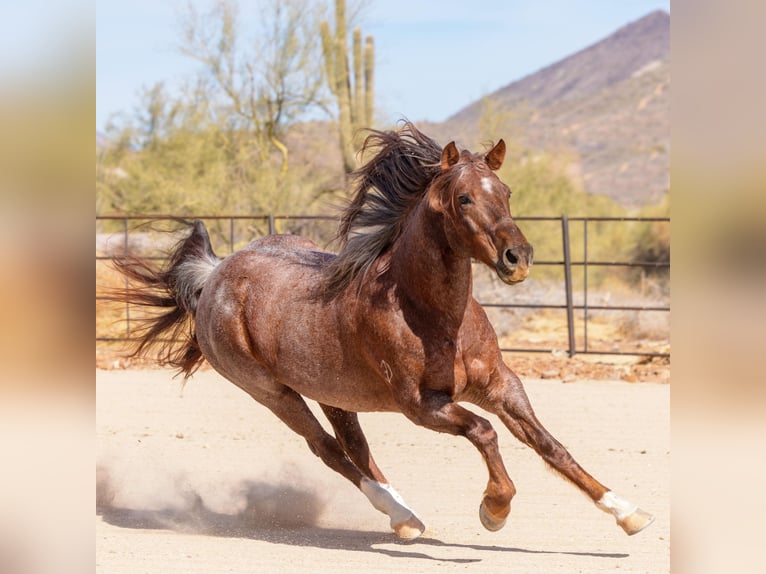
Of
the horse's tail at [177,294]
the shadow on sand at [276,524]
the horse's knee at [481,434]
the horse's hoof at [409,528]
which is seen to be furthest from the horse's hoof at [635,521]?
the horse's tail at [177,294]

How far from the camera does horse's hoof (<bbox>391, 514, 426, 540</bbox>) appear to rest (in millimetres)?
4848

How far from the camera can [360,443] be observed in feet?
17.9

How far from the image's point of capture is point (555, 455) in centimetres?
437

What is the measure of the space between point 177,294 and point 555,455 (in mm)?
3081

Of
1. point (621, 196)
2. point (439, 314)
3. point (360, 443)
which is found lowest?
point (360, 443)

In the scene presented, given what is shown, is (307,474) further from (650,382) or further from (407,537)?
(650,382)

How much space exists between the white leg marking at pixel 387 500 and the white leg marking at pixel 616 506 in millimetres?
1047

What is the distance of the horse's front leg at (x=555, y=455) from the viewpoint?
423 centimetres

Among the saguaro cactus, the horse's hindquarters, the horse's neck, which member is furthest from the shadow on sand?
the saguaro cactus

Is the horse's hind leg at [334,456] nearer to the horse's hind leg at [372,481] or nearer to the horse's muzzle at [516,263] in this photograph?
the horse's hind leg at [372,481]

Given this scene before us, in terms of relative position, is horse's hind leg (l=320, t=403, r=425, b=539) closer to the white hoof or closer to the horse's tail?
the white hoof

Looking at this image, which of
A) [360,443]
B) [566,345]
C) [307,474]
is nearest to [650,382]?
[566,345]
